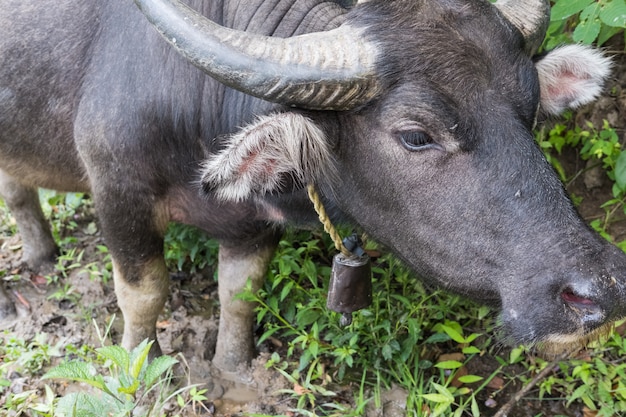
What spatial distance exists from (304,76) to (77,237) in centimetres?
339

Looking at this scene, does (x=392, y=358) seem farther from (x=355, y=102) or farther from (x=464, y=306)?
(x=355, y=102)

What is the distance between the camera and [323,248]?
4711mm

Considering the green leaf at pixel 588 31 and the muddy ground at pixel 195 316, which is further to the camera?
the muddy ground at pixel 195 316

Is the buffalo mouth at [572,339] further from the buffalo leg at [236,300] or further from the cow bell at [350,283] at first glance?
the buffalo leg at [236,300]

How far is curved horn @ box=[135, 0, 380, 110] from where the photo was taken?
2.42 meters

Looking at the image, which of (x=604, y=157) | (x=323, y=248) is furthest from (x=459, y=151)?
(x=604, y=157)

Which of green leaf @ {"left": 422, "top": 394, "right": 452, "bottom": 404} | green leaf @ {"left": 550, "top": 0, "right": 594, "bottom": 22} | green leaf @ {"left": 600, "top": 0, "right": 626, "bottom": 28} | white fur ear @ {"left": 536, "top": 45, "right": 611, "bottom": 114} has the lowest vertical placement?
green leaf @ {"left": 422, "top": 394, "right": 452, "bottom": 404}

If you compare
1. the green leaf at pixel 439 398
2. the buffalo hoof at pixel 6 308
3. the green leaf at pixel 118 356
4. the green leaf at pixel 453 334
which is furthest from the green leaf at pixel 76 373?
the buffalo hoof at pixel 6 308

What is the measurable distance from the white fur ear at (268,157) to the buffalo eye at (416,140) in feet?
1.05

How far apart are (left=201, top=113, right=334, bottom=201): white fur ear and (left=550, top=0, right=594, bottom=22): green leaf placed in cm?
140

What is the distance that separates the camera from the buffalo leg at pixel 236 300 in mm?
4008

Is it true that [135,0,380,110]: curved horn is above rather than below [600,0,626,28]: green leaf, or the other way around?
Result: above

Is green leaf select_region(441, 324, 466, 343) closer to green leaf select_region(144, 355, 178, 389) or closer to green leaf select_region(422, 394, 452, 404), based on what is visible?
green leaf select_region(422, 394, 452, 404)

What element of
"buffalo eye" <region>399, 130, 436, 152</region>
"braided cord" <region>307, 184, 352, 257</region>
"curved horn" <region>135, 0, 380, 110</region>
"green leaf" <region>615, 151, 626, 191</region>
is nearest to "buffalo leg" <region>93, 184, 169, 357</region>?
"braided cord" <region>307, 184, 352, 257</region>
